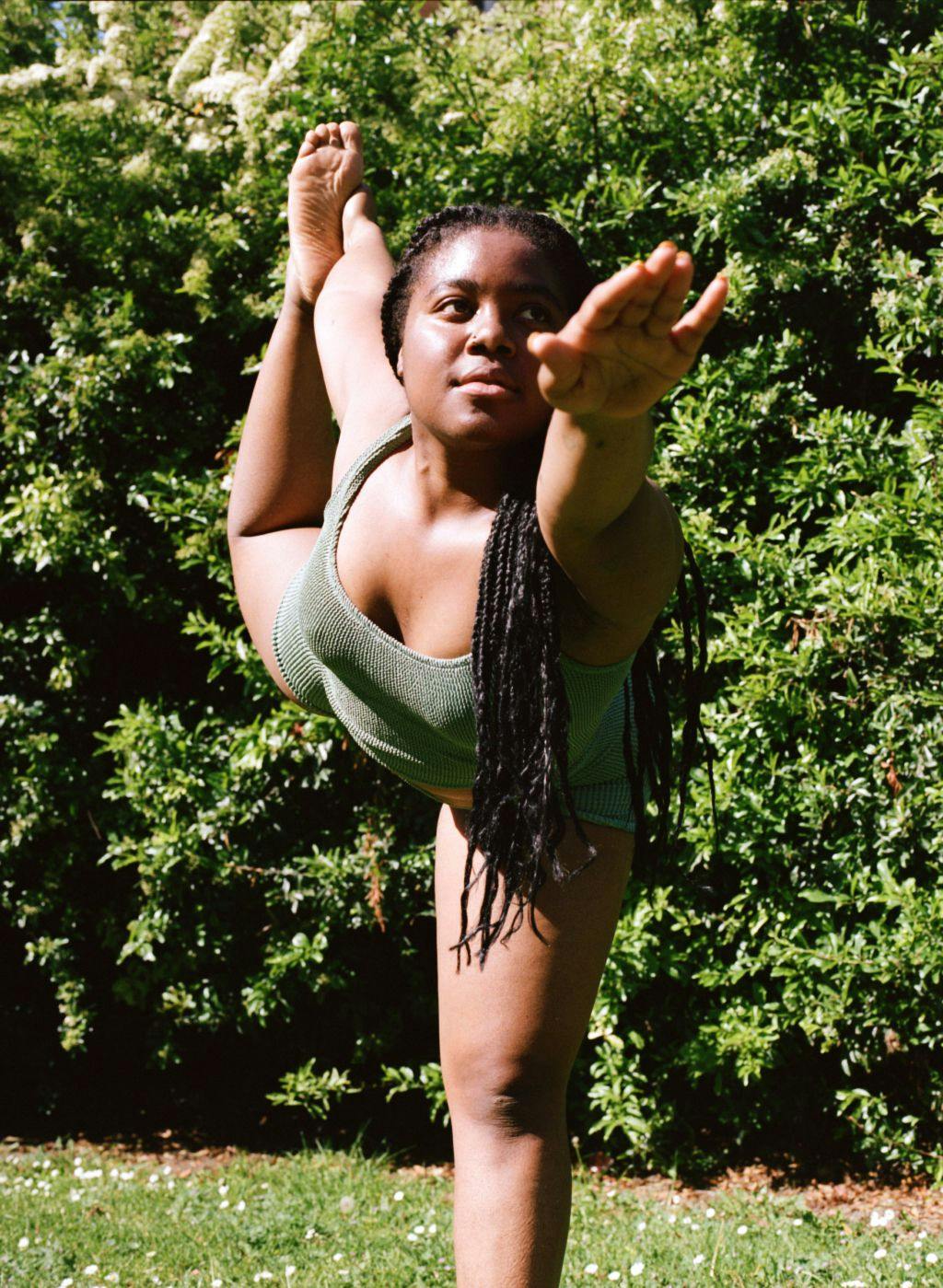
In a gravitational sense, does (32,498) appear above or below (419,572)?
above

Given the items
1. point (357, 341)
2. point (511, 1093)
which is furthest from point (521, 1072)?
point (357, 341)

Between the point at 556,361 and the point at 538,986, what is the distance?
0.94m

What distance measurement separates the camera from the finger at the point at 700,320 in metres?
1.23

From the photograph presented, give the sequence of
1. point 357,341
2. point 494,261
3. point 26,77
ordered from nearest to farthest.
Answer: point 494,261 → point 357,341 → point 26,77

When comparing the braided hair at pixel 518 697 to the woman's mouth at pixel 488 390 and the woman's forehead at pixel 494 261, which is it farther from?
the woman's mouth at pixel 488 390

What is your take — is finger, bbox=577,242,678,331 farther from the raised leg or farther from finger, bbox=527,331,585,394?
the raised leg

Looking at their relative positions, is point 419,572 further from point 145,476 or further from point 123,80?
point 123,80

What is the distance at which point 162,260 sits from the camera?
4.72 meters

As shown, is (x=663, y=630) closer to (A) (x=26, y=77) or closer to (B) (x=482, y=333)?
(B) (x=482, y=333)

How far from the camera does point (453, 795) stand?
2016 mm

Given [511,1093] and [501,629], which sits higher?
[501,629]

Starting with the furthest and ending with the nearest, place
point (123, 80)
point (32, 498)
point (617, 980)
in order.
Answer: point (123, 80), point (32, 498), point (617, 980)

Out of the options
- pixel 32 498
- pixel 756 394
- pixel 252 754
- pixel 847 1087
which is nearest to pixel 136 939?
pixel 252 754

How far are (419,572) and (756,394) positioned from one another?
2444 millimetres
